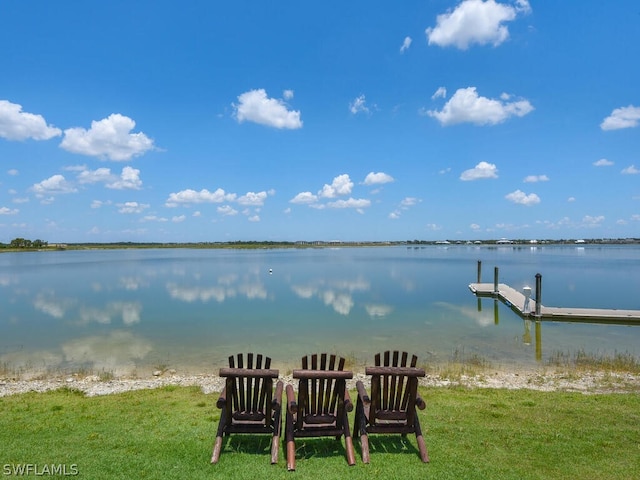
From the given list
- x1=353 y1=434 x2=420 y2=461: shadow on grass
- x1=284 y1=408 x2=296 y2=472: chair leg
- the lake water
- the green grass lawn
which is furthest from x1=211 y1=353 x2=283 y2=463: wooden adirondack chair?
the lake water

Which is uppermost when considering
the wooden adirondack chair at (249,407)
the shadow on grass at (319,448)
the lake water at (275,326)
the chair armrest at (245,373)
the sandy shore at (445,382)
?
the chair armrest at (245,373)

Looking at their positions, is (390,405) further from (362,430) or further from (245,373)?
(245,373)

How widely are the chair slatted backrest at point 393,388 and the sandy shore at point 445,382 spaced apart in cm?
519

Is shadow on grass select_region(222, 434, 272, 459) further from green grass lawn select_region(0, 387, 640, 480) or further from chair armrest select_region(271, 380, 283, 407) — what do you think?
chair armrest select_region(271, 380, 283, 407)

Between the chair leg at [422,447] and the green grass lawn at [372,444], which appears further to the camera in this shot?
the chair leg at [422,447]

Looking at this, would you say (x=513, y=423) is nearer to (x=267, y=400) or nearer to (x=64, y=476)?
(x=267, y=400)

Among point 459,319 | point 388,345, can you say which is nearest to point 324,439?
point 388,345

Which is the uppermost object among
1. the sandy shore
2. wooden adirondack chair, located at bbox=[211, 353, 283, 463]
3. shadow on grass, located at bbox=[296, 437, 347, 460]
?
wooden adirondack chair, located at bbox=[211, 353, 283, 463]

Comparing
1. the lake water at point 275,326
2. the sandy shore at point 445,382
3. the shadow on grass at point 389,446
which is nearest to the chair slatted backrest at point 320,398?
the shadow on grass at point 389,446

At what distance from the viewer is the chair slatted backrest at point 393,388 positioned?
5730mm

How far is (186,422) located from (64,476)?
8.16 feet

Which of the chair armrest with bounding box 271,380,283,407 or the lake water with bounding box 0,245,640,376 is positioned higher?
the chair armrest with bounding box 271,380,283,407

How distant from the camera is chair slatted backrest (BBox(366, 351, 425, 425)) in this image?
5730 mm

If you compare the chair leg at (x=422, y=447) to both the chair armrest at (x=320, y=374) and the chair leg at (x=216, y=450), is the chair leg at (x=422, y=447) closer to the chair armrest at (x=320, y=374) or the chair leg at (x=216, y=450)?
the chair armrest at (x=320, y=374)
